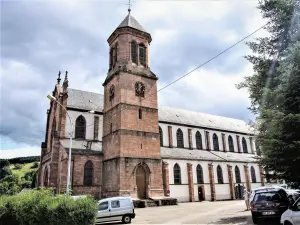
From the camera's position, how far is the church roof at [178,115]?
3666 centimetres

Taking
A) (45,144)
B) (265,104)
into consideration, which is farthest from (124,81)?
(265,104)

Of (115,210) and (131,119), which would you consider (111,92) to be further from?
(115,210)

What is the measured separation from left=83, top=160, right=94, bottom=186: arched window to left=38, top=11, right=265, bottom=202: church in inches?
4.4

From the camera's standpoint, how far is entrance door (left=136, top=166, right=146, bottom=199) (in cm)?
2858

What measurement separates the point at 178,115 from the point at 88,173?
2044cm

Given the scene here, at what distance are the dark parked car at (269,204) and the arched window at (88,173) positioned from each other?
20877mm

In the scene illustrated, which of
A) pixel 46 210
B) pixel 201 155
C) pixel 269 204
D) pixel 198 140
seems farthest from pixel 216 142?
pixel 46 210

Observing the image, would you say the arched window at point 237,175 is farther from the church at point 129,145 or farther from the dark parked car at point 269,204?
the dark parked car at point 269,204

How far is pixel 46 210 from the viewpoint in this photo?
1059 centimetres

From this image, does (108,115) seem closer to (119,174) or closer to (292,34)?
(119,174)

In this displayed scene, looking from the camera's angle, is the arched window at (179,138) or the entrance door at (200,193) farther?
the arched window at (179,138)

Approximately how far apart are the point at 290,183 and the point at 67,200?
11205 millimetres

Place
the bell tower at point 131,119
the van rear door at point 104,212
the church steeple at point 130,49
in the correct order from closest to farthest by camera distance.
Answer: the van rear door at point 104,212
the bell tower at point 131,119
the church steeple at point 130,49

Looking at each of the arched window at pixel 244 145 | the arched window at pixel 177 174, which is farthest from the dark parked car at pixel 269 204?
the arched window at pixel 244 145
